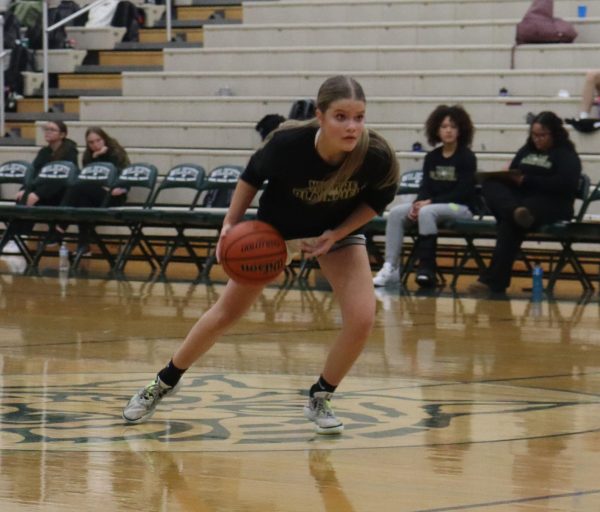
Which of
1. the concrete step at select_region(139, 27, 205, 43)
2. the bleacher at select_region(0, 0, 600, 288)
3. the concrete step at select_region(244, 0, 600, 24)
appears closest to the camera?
the bleacher at select_region(0, 0, 600, 288)

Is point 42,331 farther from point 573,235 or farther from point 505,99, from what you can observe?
point 505,99

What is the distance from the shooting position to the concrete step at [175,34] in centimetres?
1812

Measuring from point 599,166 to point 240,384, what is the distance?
735 cm

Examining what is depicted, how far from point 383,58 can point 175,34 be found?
11.1 feet

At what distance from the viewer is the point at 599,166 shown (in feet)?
43.7

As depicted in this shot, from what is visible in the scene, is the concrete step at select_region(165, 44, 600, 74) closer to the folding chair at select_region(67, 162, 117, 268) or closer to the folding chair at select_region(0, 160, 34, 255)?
the folding chair at select_region(0, 160, 34, 255)

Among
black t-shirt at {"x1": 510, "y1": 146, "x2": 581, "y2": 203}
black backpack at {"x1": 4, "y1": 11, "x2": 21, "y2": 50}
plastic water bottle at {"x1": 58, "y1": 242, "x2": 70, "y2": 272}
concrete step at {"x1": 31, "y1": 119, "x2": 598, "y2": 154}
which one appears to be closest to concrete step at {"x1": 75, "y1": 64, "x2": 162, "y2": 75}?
black backpack at {"x1": 4, "y1": 11, "x2": 21, "y2": 50}

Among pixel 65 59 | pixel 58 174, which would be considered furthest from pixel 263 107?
pixel 65 59

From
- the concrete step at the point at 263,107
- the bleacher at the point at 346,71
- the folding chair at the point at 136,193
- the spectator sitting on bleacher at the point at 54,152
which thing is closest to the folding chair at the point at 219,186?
the folding chair at the point at 136,193

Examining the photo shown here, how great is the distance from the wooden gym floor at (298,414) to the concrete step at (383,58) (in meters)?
5.33

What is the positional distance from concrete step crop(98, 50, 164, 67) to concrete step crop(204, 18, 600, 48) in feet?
2.53

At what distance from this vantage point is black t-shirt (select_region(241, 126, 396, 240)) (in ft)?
17.6

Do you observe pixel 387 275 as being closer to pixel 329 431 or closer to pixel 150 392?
pixel 150 392

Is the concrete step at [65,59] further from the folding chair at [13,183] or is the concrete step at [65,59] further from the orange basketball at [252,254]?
the orange basketball at [252,254]
